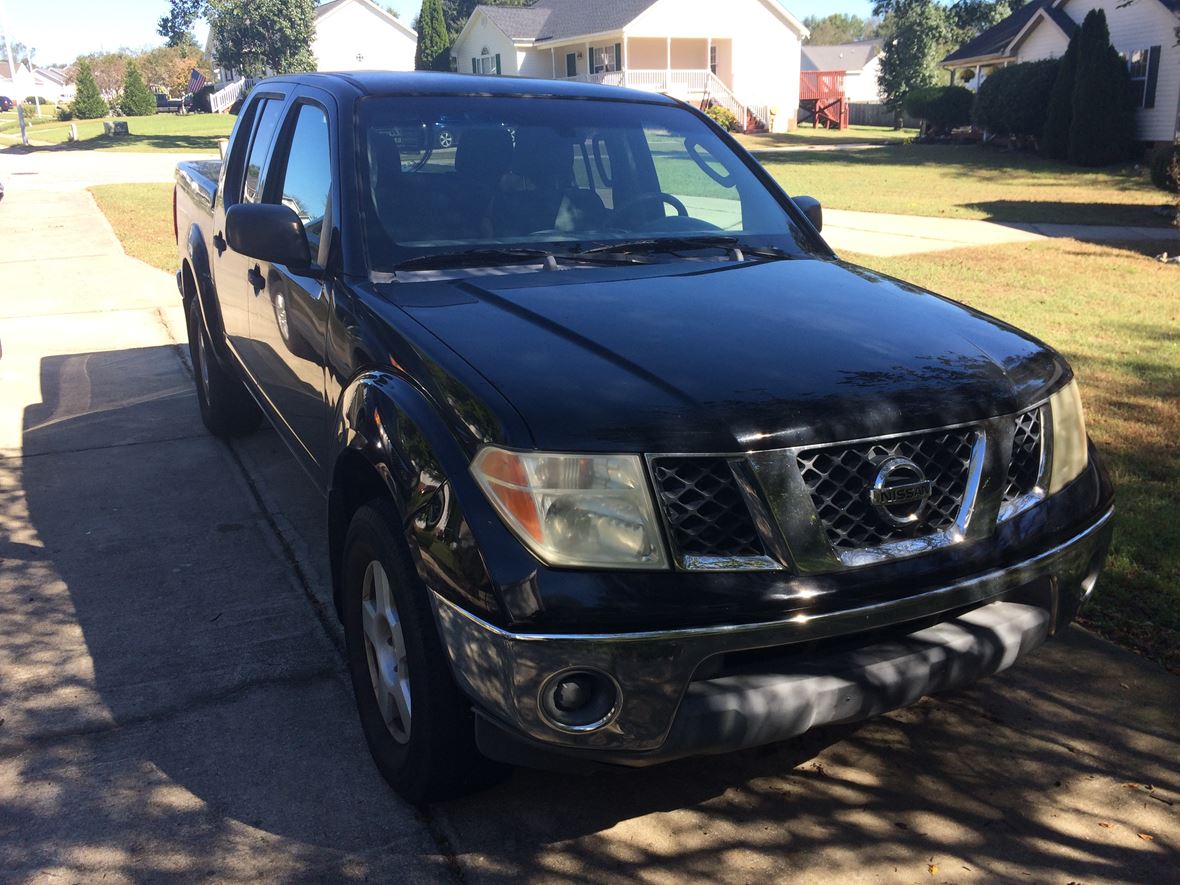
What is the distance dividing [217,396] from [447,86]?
2927mm

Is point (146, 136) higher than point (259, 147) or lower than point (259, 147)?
higher

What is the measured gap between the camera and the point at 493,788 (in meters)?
3.11

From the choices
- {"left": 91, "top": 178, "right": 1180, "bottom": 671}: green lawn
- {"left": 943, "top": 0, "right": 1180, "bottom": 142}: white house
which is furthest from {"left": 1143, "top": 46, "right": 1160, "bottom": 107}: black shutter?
{"left": 91, "top": 178, "right": 1180, "bottom": 671}: green lawn

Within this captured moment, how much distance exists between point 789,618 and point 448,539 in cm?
80

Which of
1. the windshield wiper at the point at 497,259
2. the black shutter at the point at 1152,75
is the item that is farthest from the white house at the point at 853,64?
the windshield wiper at the point at 497,259

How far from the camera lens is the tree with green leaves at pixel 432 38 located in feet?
206

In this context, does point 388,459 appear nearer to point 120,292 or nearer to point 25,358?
point 25,358

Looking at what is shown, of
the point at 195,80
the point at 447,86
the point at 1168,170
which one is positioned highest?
the point at 195,80

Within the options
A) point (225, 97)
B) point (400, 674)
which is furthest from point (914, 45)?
point (400, 674)

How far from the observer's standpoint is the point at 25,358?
8.74 meters

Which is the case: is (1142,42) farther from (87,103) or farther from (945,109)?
(87,103)

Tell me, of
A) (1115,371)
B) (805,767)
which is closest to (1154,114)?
(1115,371)

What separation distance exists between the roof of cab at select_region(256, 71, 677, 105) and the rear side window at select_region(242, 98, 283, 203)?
9.5 inches

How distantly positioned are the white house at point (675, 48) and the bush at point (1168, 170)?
2844 centimetres
